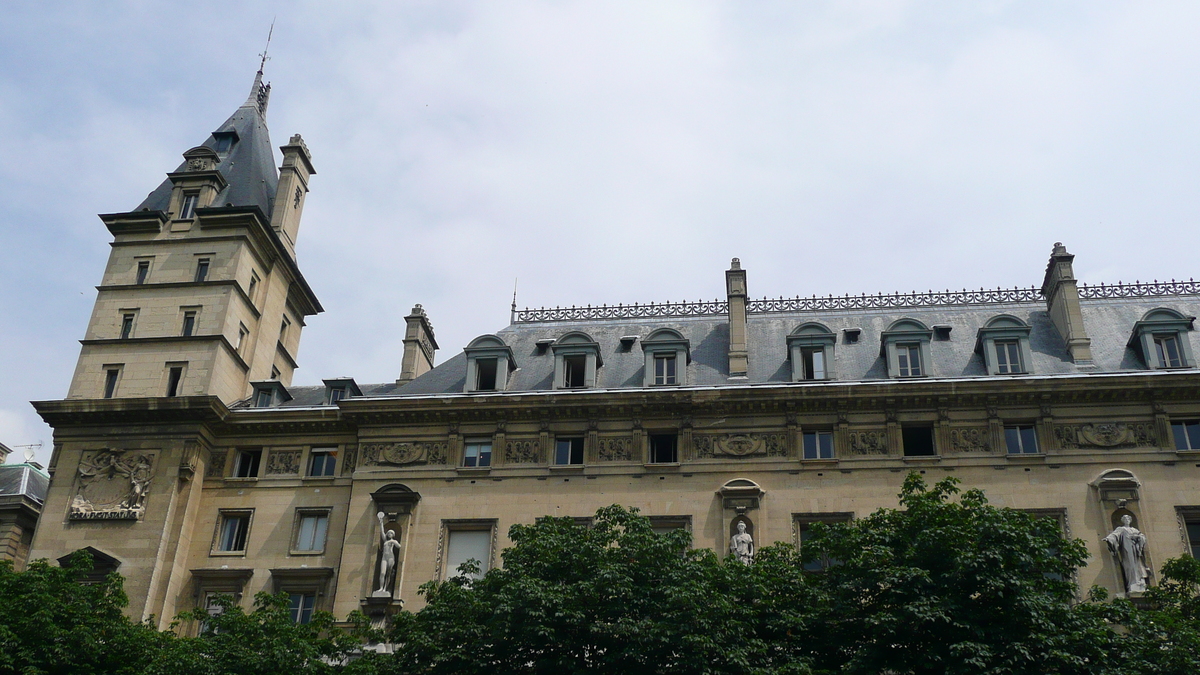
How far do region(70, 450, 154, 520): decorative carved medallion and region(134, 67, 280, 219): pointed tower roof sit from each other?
11523 millimetres

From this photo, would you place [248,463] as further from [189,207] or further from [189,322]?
[189,207]

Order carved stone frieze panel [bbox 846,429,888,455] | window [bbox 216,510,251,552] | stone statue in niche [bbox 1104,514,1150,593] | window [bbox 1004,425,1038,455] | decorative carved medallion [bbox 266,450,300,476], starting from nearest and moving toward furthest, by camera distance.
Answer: stone statue in niche [bbox 1104,514,1150,593], window [bbox 1004,425,1038,455], carved stone frieze panel [bbox 846,429,888,455], window [bbox 216,510,251,552], decorative carved medallion [bbox 266,450,300,476]

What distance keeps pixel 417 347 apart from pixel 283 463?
23.2ft

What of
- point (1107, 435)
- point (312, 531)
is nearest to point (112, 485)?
point (312, 531)

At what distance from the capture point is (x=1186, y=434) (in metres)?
36.8

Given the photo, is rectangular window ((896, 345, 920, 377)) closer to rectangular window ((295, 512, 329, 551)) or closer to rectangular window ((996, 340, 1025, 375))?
rectangular window ((996, 340, 1025, 375))

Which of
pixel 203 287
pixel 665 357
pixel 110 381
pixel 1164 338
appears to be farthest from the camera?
pixel 203 287

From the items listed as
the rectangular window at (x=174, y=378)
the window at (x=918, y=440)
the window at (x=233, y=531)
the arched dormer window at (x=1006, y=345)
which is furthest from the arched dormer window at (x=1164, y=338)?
the rectangular window at (x=174, y=378)

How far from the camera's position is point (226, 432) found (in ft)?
138

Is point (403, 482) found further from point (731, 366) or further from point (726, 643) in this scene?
point (726, 643)

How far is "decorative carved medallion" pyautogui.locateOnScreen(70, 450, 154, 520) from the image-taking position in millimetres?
39750

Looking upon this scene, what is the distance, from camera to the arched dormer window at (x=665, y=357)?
133 feet

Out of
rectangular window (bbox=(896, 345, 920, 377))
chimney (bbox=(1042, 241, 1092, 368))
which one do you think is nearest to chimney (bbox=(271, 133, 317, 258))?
rectangular window (bbox=(896, 345, 920, 377))

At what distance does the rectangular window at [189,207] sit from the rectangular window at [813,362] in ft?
83.7
